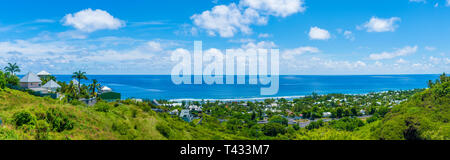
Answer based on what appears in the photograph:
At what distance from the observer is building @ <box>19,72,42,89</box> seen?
3134 centimetres

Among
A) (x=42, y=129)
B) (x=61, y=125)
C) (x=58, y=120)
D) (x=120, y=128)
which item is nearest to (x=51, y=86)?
(x=120, y=128)

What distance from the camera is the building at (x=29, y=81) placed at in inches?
1234

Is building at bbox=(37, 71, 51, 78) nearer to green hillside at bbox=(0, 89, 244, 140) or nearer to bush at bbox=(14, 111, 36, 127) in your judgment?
green hillside at bbox=(0, 89, 244, 140)

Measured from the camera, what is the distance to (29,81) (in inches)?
1245

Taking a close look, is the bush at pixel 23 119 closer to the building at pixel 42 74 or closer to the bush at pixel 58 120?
the bush at pixel 58 120

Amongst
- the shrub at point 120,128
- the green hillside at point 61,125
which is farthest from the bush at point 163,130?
the shrub at point 120,128

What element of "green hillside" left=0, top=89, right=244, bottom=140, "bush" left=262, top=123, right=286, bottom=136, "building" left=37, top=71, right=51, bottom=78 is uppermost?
"building" left=37, top=71, right=51, bottom=78

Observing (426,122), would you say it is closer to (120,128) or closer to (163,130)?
(163,130)

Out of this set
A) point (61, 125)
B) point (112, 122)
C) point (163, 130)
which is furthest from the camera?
point (163, 130)

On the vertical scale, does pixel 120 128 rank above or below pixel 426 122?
above

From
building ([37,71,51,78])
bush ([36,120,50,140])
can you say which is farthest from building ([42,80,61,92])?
bush ([36,120,50,140])
